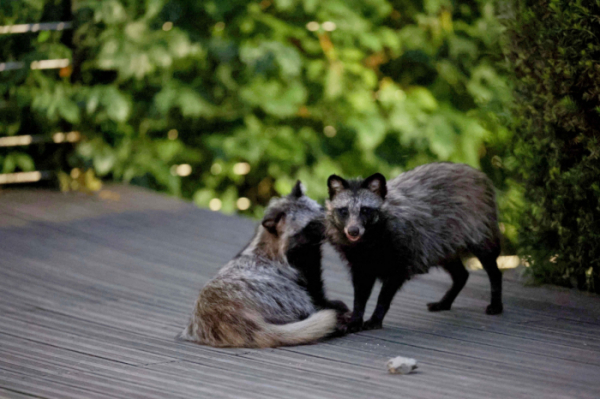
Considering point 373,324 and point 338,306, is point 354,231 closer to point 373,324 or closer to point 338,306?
point 373,324

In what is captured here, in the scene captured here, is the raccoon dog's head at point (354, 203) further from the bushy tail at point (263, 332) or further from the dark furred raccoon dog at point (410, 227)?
the bushy tail at point (263, 332)

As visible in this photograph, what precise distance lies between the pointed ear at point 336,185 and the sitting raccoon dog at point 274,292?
9.0 inches

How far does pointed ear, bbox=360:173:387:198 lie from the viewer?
11.7 feet

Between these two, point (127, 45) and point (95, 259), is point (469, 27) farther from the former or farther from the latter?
point (95, 259)

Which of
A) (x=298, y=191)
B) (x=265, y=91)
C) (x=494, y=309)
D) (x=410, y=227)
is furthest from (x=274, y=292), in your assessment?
(x=265, y=91)

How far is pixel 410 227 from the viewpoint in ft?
12.1

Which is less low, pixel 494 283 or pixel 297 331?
pixel 494 283

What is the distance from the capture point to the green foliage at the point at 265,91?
7.04 m

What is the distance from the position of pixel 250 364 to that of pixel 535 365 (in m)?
1.11

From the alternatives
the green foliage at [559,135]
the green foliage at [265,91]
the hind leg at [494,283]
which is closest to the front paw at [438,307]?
the hind leg at [494,283]

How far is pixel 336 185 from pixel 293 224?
1.06 ft

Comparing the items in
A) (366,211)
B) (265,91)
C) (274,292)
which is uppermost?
(265,91)

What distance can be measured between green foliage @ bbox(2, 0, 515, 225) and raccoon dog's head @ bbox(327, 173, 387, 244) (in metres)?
3.48

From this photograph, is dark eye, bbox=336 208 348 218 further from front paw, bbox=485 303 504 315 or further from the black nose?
front paw, bbox=485 303 504 315
